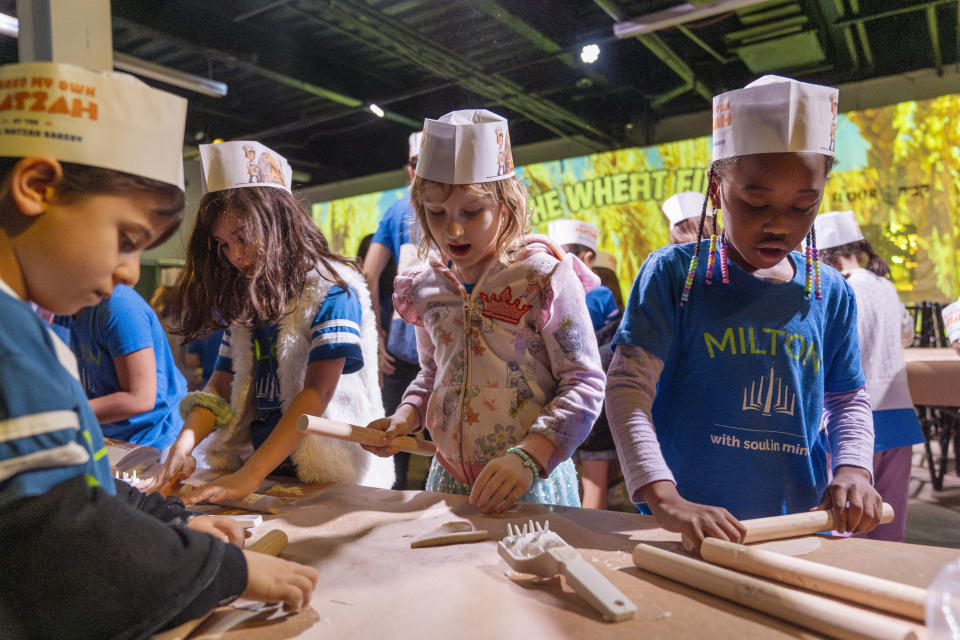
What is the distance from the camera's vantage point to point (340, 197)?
6766 millimetres

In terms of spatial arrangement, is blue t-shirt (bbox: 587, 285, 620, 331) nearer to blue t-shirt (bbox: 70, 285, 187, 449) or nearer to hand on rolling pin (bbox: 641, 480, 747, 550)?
blue t-shirt (bbox: 70, 285, 187, 449)

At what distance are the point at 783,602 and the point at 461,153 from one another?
A: 32.4 inches

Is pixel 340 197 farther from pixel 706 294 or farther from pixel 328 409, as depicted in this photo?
pixel 706 294

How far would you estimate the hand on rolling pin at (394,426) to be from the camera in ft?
4.02

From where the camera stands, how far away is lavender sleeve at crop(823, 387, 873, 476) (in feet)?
3.33

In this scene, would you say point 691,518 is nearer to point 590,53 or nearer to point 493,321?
point 493,321

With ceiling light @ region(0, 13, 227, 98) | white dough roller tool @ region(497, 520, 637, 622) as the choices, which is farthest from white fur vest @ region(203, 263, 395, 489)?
ceiling light @ region(0, 13, 227, 98)

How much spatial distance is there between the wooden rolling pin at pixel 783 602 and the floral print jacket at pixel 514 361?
0.37 metres

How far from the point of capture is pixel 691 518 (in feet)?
2.78

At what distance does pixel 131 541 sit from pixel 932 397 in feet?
8.96

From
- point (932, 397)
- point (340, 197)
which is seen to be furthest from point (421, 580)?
point (340, 197)

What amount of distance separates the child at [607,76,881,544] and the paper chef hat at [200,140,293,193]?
2.79ft

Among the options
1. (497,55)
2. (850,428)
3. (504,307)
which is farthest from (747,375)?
(497,55)

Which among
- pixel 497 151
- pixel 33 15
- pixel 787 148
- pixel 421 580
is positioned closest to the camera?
pixel 421 580
